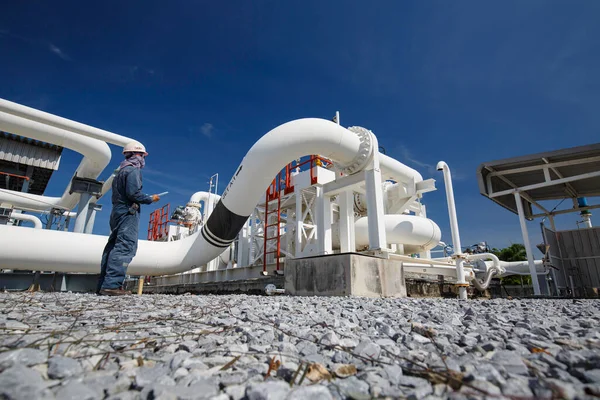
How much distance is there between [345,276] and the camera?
4473 mm

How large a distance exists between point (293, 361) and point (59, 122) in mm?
8437

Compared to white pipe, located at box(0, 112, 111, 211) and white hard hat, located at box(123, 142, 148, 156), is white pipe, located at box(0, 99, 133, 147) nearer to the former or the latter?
white pipe, located at box(0, 112, 111, 211)

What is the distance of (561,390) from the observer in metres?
0.84

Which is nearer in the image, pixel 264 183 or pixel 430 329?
pixel 430 329

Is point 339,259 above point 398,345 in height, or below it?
above

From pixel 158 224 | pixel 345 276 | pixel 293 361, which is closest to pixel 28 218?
pixel 158 224

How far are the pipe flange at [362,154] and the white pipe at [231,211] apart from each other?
57 mm

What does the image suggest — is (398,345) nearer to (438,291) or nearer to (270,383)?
(270,383)

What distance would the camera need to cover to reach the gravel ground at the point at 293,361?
0.88 meters

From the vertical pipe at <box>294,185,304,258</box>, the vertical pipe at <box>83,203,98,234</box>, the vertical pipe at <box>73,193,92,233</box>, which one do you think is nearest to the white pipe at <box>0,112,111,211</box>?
the vertical pipe at <box>73,193,92,233</box>

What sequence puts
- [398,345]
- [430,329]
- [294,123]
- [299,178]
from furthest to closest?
1. [299,178]
2. [294,123]
3. [430,329]
4. [398,345]

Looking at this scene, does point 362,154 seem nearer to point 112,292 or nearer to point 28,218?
point 112,292

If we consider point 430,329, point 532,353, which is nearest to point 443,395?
point 532,353

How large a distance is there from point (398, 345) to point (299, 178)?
704 cm
